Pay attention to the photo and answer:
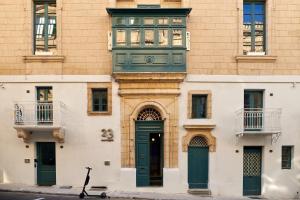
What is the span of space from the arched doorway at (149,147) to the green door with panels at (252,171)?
4230mm

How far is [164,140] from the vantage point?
58.5ft

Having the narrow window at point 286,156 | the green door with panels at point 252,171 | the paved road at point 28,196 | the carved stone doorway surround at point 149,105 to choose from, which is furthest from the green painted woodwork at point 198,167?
the paved road at point 28,196

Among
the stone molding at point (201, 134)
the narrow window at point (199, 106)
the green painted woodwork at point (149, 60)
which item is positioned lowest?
the stone molding at point (201, 134)

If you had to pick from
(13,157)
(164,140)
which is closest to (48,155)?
(13,157)

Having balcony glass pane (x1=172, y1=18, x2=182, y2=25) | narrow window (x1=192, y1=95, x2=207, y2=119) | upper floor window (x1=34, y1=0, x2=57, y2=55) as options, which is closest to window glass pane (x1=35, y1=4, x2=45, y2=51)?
upper floor window (x1=34, y1=0, x2=57, y2=55)

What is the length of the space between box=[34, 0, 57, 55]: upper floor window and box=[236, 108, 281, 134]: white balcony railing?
991 cm

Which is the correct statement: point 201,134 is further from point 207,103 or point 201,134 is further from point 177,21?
point 177,21

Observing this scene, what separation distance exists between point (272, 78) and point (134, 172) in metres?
8.25

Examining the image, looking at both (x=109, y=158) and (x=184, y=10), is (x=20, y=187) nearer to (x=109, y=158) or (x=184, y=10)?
(x=109, y=158)

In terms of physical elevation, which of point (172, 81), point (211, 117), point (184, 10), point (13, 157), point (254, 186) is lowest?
point (254, 186)

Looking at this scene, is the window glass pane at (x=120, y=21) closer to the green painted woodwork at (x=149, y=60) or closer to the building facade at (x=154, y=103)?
the building facade at (x=154, y=103)

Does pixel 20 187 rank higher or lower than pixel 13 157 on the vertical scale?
lower

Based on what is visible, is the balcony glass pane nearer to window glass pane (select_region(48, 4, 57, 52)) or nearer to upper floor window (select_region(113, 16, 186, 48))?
upper floor window (select_region(113, 16, 186, 48))

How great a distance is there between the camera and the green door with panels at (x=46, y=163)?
59.4 feet
